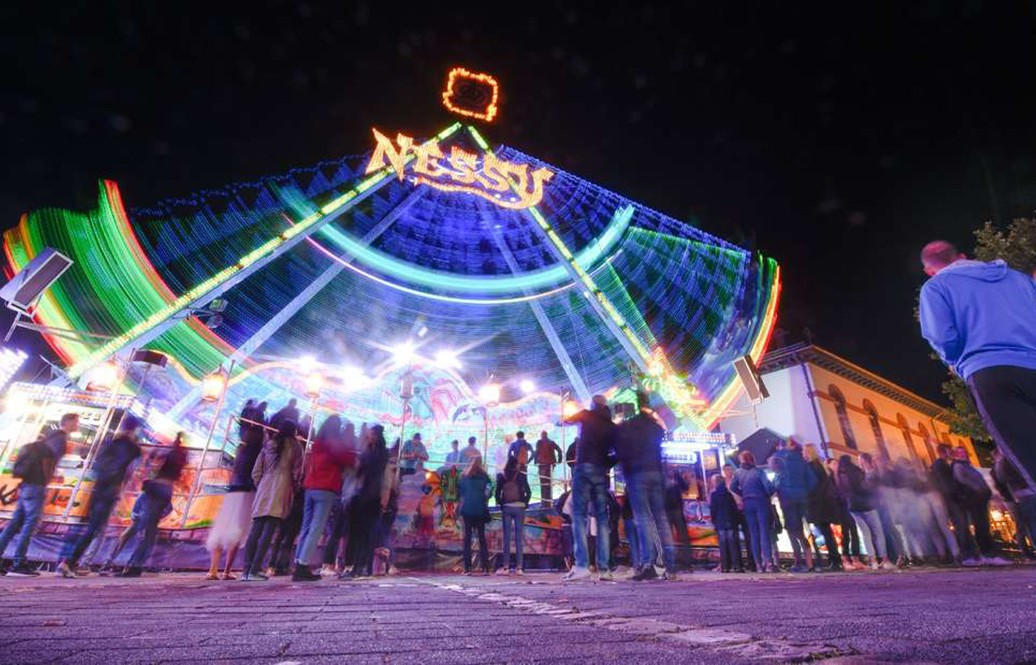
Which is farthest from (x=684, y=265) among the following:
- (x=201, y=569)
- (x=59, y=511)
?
(x=59, y=511)

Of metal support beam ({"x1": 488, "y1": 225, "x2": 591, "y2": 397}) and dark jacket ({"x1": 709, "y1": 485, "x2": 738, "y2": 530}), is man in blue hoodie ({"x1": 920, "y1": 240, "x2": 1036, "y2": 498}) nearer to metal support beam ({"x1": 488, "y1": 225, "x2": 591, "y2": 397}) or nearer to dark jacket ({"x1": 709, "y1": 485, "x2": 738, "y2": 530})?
dark jacket ({"x1": 709, "y1": 485, "x2": 738, "y2": 530})

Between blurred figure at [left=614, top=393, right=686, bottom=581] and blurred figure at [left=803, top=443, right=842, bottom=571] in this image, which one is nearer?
blurred figure at [left=614, top=393, right=686, bottom=581]

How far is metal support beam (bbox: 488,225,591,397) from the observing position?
18297 millimetres

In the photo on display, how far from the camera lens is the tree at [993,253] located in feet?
48.9

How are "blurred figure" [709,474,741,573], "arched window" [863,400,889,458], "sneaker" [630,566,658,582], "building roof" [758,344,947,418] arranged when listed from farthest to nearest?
"arched window" [863,400,889,458] → "building roof" [758,344,947,418] → "blurred figure" [709,474,741,573] → "sneaker" [630,566,658,582]

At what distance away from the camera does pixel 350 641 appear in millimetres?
1535

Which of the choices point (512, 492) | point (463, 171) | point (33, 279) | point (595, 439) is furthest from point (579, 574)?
point (463, 171)

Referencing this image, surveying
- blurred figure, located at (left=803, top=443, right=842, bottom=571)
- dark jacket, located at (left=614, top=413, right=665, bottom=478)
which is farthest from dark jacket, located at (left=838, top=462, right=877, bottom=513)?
dark jacket, located at (left=614, top=413, right=665, bottom=478)

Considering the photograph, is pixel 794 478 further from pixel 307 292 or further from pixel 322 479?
pixel 307 292

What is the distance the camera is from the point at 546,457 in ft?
32.4

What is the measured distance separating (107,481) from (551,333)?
1537cm

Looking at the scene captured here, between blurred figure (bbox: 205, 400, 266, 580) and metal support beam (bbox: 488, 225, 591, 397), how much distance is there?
487 inches

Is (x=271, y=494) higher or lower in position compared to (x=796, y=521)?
lower

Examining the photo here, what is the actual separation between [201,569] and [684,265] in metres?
14.9
